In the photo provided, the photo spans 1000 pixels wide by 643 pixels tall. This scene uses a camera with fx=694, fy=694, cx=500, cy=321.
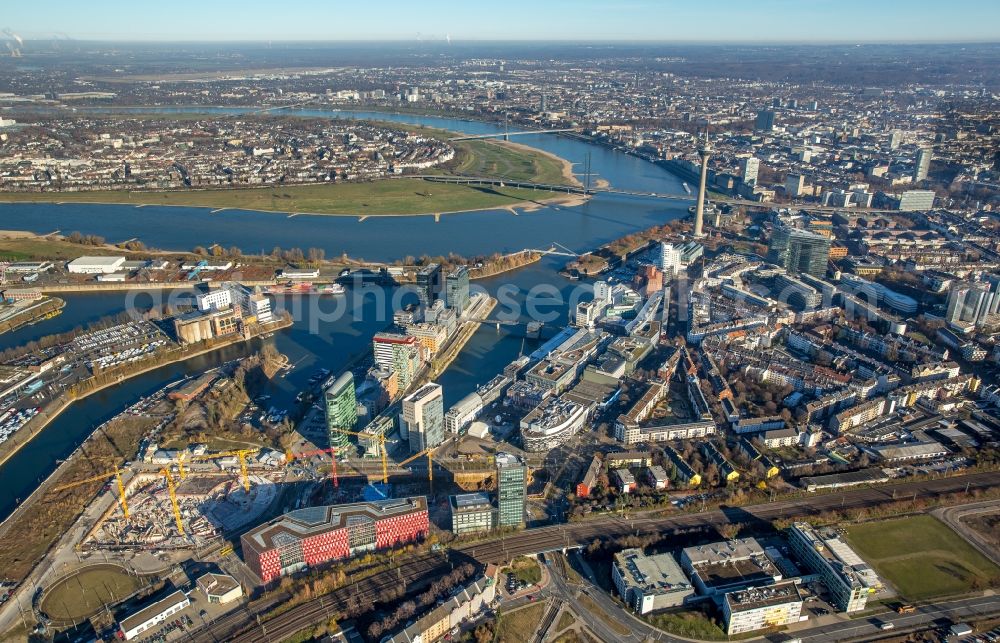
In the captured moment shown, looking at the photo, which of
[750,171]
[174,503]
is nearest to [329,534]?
[174,503]

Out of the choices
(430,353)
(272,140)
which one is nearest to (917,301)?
(430,353)

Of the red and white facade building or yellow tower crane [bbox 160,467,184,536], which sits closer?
the red and white facade building

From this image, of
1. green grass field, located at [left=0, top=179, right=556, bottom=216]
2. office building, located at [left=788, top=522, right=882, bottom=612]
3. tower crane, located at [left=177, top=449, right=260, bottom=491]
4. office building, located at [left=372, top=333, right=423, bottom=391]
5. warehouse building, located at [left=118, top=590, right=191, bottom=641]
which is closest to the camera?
warehouse building, located at [left=118, top=590, right=191, bottom=641]

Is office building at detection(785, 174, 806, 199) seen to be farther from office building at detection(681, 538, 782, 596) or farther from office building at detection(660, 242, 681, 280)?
office building at detection(681, 538, 782, 596)

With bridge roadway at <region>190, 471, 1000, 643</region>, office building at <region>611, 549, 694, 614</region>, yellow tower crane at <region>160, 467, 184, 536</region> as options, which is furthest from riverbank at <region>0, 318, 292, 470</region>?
office building at <region>611, 549, 694, 614</region>

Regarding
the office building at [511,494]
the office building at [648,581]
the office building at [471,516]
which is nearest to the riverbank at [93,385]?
the office building at [471,516]

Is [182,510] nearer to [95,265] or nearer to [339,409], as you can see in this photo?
[339,409]
